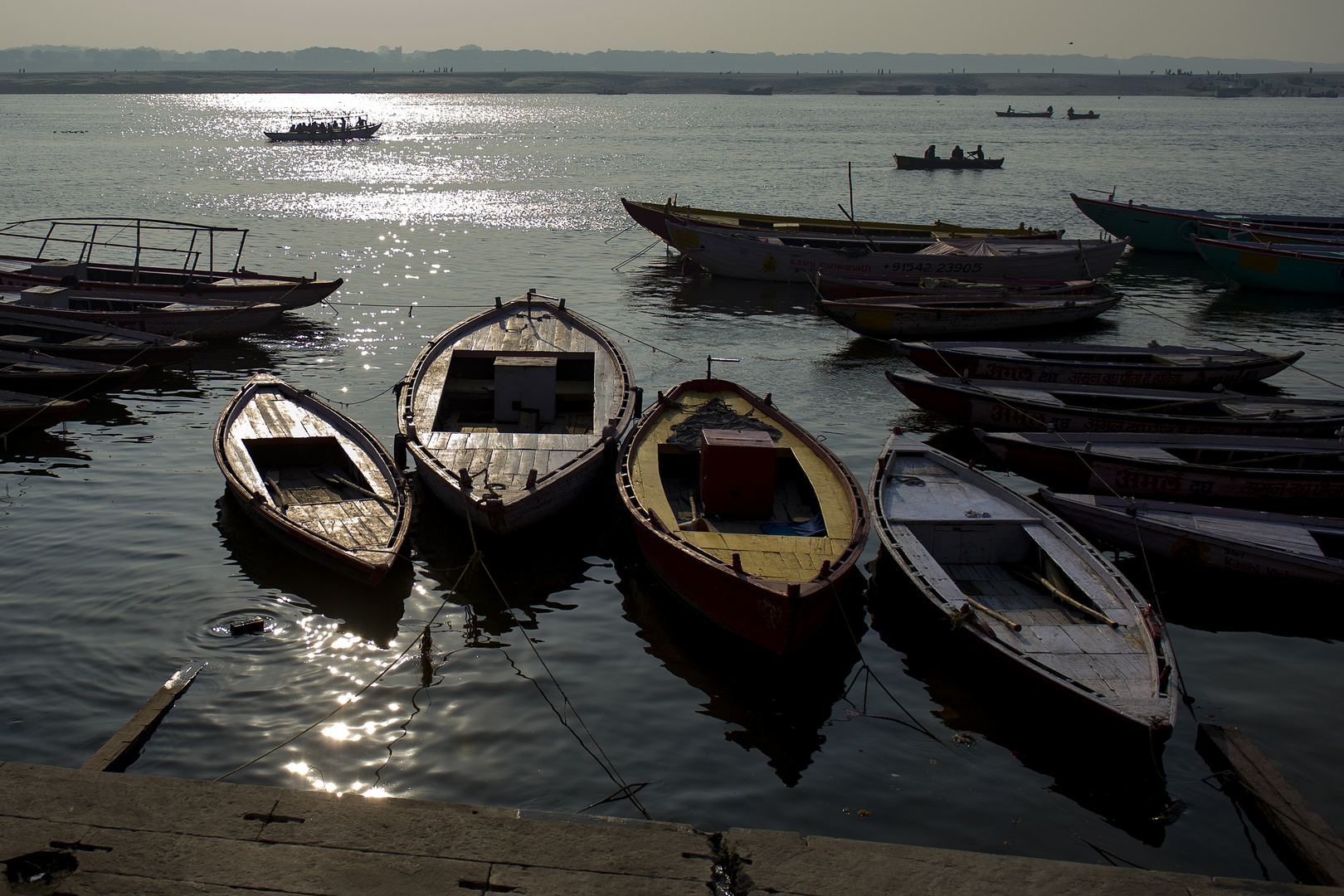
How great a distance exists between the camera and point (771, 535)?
11.8m

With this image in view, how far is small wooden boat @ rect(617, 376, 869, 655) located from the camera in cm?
1012

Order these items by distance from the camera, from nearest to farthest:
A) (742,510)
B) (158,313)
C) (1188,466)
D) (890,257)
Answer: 1. (742,510)
2. (1188,466)
3. (158,313)
4. (890,257)

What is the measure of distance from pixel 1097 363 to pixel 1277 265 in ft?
59.2

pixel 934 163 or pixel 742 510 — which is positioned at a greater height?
pixel 934 163

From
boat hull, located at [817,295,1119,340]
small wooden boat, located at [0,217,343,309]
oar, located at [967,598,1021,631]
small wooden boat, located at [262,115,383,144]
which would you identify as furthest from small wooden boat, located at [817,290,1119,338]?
small wooden boat, located at [262,115,383,144]

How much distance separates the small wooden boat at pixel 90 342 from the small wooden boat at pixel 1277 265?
33.9 metres

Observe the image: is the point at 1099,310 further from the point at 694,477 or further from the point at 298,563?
the point at 298,563

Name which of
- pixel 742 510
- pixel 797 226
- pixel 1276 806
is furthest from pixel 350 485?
pixel 797 226

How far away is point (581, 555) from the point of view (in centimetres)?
1344

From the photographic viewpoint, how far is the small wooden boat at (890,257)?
2991 centimetres

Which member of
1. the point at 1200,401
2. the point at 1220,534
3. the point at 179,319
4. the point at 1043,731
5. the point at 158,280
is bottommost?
the point at 1043,731

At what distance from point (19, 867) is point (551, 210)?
4756 cm

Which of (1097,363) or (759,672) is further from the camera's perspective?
(1097,363)

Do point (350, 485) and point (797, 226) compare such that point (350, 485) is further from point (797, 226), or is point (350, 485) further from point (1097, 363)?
point (797, 226)
